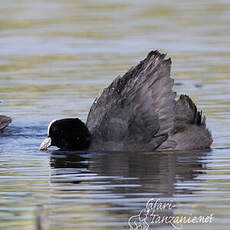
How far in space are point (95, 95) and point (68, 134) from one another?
4.11 m

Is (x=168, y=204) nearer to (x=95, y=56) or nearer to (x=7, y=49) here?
(x=95, y=56)

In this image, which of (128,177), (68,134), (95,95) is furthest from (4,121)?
(128,177)

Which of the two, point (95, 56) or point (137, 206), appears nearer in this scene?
point (137, 206)

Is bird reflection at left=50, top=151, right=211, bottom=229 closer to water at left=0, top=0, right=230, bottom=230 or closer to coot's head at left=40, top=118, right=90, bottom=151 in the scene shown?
water at left=0, top=0, right=230, bottom=230

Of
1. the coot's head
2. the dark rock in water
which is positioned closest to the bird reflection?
the coot's head

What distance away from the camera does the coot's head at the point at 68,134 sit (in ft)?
46.6

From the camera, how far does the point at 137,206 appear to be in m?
10.3

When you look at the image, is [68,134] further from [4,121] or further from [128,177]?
[128,177]

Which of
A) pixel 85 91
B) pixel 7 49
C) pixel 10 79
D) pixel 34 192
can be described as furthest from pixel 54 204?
pixel 7 49

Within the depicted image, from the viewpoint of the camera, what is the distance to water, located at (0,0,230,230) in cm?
1050

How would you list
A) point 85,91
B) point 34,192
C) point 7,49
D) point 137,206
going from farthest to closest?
point 7,49 → point 85,91 → point 34,192 → point 137,206

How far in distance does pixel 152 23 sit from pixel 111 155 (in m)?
14.5

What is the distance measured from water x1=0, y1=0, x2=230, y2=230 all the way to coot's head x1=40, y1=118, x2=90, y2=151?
204 mm

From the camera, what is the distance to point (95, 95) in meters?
18.4
